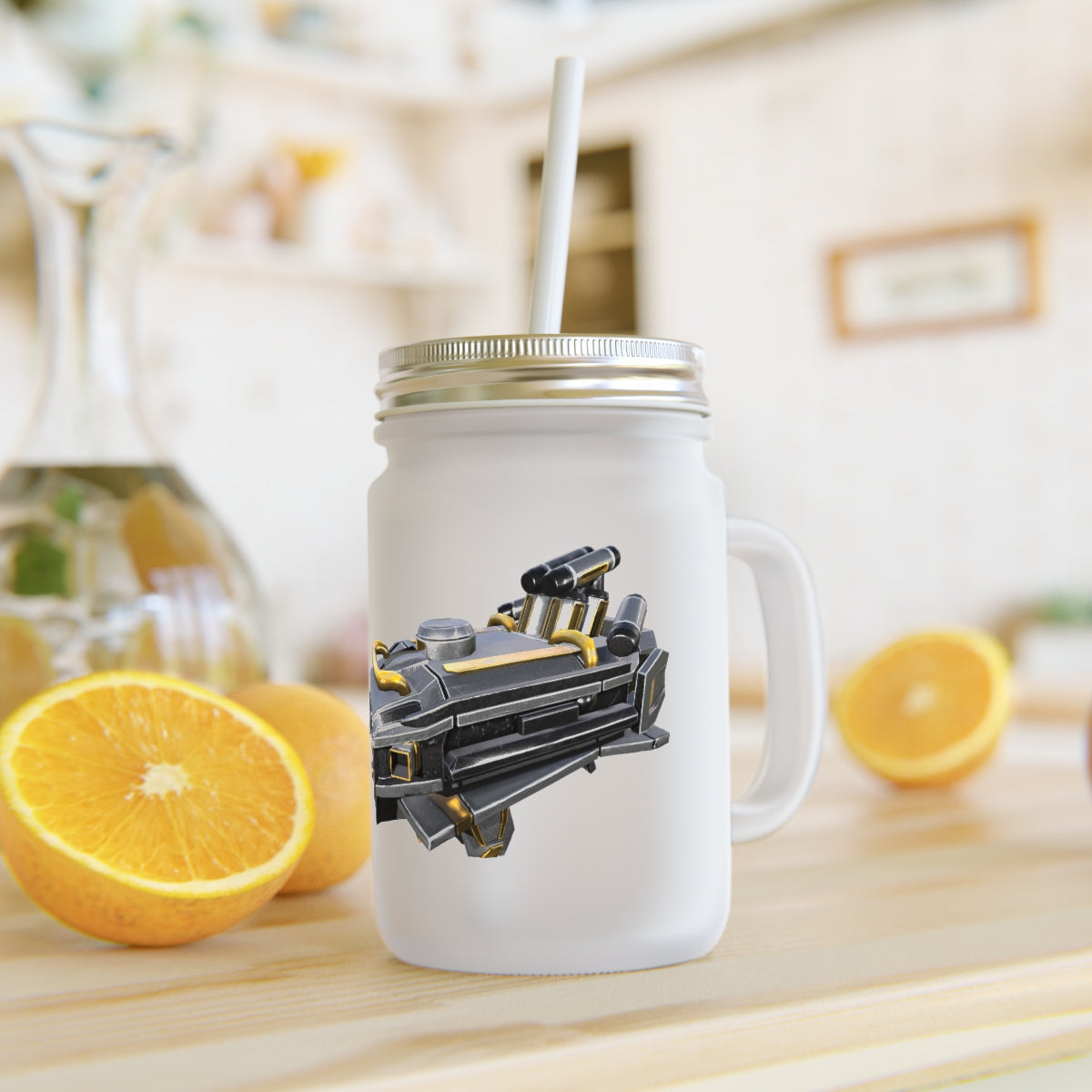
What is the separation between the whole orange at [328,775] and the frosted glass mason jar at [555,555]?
0.37 feet

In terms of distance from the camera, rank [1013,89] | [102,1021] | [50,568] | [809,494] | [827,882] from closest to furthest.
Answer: [102,1021] → [827,882] → [50,568] → [1013,89] → [809,494]

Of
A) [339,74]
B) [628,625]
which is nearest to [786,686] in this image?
[628,625]

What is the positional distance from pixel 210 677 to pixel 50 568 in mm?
101

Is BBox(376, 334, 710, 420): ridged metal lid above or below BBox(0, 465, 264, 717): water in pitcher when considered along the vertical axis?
above

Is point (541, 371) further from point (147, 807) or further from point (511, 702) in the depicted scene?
point (147, 807)

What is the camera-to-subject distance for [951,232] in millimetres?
3320

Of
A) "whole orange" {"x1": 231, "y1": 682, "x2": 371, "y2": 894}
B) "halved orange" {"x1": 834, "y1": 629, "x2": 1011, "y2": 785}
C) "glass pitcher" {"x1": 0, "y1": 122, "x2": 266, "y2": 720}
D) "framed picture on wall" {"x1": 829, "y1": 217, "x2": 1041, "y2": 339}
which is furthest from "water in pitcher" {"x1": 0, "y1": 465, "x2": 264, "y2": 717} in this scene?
"framed picture on wall" {"x1": 829, "y1": 217, "x2": 1041, "y2": 339}

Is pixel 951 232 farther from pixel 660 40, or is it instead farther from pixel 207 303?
pixel 207 303

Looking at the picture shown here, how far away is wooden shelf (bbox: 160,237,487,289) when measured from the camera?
10.9 feet

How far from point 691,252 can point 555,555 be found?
11.5 ft

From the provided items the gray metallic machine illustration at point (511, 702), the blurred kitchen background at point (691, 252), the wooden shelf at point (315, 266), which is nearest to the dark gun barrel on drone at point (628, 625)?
the gray metallic machine illustration at point (511, 702)

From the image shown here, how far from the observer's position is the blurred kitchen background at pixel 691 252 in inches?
125

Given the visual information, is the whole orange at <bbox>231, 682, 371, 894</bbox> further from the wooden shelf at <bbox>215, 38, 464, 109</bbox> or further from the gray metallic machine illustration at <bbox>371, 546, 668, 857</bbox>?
the wooden shelf at <bbox>215, 38, 464, 109</bbox>

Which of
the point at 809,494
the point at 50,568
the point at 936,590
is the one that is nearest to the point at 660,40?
the point at 809,494
